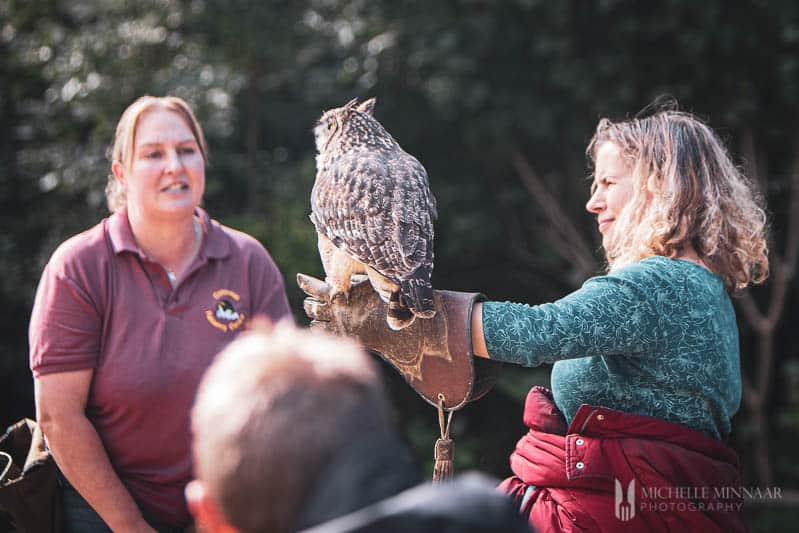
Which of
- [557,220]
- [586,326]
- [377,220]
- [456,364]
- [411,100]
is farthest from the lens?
[557,220]

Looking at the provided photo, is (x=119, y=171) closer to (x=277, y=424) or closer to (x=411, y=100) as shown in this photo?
(x=277, y=424)

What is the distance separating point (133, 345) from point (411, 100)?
11.5 feet

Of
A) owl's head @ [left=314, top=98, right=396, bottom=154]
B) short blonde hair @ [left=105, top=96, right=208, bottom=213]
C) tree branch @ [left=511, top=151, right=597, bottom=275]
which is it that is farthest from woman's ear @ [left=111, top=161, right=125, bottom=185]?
tree branch @ [left=511, top=151, right=597, bottom=275]

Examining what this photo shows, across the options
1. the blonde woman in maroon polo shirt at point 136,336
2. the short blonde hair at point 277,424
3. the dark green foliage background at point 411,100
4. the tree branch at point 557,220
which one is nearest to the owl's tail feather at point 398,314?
the blonde woman in maroon polo shirt at point 136,336

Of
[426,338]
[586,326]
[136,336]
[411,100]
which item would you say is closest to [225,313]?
[136,336]

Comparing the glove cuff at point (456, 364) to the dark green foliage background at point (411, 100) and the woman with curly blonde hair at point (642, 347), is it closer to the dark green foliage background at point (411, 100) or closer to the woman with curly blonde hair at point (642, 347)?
the woman with curly blonde hair at point (642, 347)

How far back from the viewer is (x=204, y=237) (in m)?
2.22

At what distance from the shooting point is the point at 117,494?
1.90 meters

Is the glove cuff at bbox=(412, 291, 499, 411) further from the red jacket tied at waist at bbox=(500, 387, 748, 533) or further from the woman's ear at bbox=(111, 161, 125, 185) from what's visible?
the woman's ear at bbox=(111, 161, 125, 185)

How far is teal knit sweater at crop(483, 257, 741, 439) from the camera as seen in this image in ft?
4.99

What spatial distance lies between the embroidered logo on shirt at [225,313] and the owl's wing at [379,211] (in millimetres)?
362

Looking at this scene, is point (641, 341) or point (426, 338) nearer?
point (641, 341)

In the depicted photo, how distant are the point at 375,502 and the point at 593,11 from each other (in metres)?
4.52

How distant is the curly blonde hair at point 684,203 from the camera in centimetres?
171
